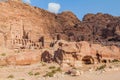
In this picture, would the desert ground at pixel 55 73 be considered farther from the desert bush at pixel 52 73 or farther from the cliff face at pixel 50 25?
the cliff face at pixel 50 25

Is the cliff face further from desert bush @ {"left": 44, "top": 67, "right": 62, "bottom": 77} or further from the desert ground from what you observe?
desert bush @ {"left": 44, "top": 67, "right": 62, "bottom": 77}

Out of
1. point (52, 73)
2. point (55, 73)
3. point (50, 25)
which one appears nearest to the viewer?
point (52, 73)

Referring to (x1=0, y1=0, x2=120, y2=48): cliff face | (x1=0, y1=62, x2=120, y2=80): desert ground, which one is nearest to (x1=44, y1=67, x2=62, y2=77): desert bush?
(x1=0, y1=62, x2=120, y2=80): desert ground

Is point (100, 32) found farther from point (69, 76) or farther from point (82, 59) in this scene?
point (69, 76)

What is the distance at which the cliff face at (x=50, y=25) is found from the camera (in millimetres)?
68006

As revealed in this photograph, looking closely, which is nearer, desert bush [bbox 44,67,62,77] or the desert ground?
the desert ground

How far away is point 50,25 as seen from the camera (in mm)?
82188

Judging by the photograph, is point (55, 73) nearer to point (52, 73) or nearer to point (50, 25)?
point (52, 73)

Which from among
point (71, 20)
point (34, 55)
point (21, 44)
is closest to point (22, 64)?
point (34, 55)

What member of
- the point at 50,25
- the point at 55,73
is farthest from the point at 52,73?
the point at 50,25

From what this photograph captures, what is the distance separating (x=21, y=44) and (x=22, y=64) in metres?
20.6

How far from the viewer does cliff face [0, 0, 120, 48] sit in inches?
2677

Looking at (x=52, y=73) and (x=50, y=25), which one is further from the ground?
(x=50, y=25)

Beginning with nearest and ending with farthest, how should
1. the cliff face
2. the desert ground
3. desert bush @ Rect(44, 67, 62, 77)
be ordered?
1. the desert ground
2. desert bush @ Rect(44, 67, 62, 77)
3. the cliff face
